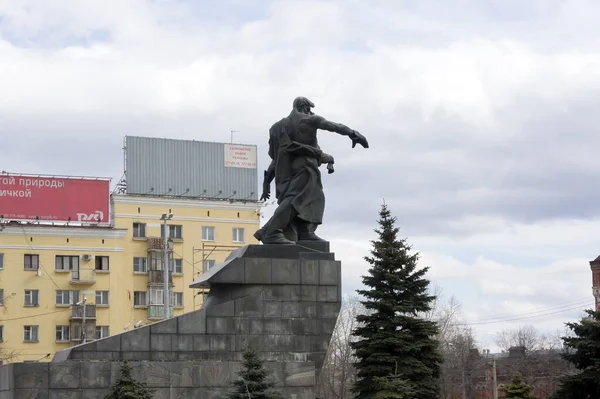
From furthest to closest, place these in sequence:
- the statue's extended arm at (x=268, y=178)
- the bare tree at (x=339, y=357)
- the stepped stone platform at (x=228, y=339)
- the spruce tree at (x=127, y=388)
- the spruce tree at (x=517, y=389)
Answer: the bare tree at (x=339, y=357) < the spruce tree at (x=517, y=389) < the statue's extended arm at (x=268, y=178) < the stepped stone platform at (x=228, y=339) < the spruce tree at (x=127, y=388)

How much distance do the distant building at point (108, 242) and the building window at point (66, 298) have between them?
5 cm

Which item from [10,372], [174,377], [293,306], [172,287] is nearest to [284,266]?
[293,306]

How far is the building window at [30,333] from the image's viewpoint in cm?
5288

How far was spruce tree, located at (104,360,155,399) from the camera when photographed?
16.3m

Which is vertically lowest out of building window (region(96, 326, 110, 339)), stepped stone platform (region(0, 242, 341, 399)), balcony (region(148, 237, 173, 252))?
stepped stone platform (region(0, 242, 341, 399))

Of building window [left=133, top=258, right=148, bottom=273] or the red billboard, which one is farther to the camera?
building window [left=133, top=258, right=148, bottom=273]

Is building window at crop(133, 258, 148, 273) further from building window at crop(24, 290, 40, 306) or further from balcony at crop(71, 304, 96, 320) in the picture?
building window at crop(24, 290, 40, 306)

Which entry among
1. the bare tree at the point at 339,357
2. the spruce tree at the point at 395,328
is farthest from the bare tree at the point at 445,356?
the spruce tree at the point at 395,328

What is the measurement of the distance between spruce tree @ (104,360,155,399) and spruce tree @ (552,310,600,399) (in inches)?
307

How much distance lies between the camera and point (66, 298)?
178ft

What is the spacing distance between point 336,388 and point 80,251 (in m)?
15.4

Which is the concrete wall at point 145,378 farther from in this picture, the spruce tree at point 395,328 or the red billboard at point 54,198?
the red billboard at point 54,198

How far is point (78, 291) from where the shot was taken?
5453 centimetres

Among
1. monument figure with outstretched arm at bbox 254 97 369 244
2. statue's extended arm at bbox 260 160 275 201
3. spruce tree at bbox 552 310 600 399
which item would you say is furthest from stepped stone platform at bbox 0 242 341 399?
spruce tree at bbox 552 310 600 399
